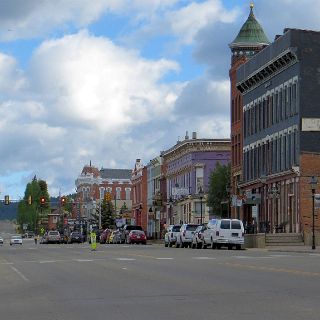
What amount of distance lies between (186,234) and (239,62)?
23516 millimetres

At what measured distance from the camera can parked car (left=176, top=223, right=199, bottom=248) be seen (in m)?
61.8

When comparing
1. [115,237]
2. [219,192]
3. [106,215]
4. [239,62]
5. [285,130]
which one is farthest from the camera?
[106,215]

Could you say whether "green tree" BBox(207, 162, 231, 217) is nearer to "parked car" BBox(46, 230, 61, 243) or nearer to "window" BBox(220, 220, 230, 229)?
"parked car" BBox(46, 230, 61, 243)

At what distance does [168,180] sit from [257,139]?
129 ft

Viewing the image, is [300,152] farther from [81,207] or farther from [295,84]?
[81,207]

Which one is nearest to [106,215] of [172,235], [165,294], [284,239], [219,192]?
[219,192]

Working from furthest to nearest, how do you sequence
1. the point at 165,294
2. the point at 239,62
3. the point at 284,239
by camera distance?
the point at 239,62 < the point at 284,239 < the point at 165,294

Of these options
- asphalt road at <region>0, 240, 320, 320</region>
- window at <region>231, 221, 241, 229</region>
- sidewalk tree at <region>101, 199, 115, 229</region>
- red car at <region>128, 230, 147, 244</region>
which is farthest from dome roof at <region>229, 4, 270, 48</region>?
sidewalk tree at <region>101, 199, 115, 229</region>

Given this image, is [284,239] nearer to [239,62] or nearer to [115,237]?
[239,62]

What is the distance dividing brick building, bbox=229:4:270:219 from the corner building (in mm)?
4287

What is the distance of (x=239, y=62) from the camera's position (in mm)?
79750

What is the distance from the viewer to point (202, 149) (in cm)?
9712

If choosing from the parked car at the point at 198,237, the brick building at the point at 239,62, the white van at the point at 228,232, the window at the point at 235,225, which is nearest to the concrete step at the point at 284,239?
the parked car at the point at 198,237

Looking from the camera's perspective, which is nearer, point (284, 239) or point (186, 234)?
point (284, 239)
